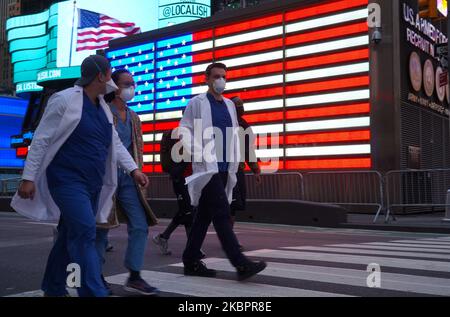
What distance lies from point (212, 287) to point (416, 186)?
1005 cm

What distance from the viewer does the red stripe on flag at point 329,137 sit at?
16.2 metres

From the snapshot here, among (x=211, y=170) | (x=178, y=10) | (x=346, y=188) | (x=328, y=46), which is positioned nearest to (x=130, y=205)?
(x=211, y=170)

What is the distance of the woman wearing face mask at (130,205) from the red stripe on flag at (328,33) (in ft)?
42.1

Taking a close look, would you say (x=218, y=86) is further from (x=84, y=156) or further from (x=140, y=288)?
(x=140, y=288)

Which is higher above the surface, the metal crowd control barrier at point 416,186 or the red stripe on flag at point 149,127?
the red stripe on flag at point 149,127

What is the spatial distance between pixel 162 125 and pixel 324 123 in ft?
24.8

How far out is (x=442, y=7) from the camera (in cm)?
1355

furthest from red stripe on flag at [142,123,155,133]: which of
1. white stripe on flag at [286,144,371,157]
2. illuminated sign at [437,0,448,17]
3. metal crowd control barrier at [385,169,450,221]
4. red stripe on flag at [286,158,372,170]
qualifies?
illuminated sign at [437,0,448,17]

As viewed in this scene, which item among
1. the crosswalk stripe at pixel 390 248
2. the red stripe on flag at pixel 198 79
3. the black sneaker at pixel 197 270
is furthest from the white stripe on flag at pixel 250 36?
the black sneaker at pixel 197 270

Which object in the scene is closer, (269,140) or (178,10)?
(269,140)

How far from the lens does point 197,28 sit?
21484 mm

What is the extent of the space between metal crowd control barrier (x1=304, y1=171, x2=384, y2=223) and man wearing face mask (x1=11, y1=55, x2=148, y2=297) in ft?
32.0

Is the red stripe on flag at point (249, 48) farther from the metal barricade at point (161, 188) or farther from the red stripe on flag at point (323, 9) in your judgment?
the metal barricade at point (161, 188)

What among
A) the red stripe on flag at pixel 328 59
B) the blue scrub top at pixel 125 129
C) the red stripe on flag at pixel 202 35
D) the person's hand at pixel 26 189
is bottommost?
the person's hand at pixel 26 189
